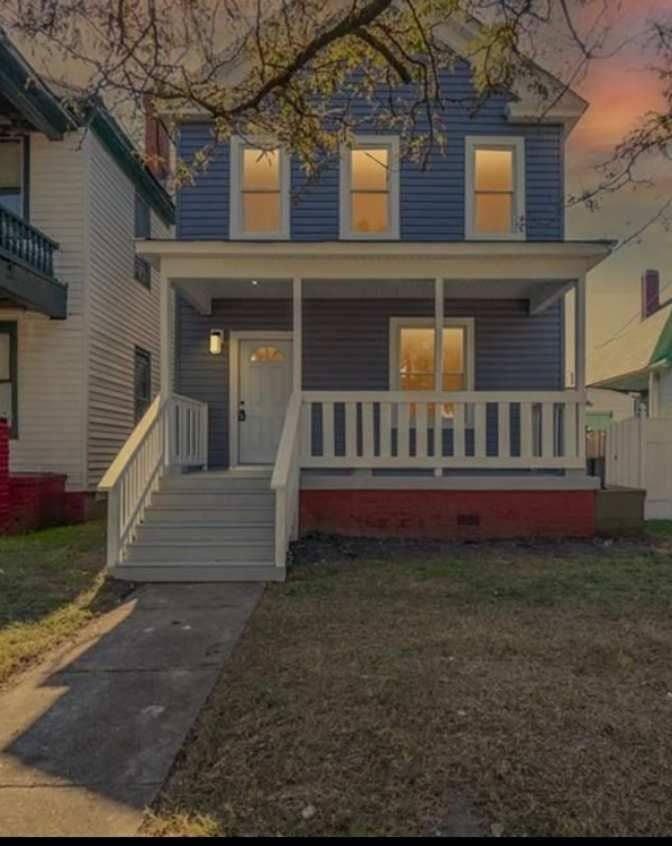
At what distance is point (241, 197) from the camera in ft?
38.0

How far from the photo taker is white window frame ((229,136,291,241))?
37.7 feet

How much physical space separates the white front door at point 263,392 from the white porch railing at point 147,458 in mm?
747

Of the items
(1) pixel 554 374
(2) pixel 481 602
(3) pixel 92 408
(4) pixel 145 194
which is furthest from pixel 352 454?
(4) pixel 145 194

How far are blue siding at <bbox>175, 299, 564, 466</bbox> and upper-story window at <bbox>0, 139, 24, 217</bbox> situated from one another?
3381 millimetres

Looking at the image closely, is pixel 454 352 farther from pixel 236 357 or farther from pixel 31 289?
pixel 31 289

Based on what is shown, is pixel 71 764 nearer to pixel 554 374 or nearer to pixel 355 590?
pixel 355 590

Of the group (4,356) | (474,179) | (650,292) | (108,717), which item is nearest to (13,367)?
(4,356)

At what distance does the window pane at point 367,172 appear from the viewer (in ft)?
38.1

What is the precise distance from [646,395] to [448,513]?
16.4 meters

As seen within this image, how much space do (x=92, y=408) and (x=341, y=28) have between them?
832 centimetres

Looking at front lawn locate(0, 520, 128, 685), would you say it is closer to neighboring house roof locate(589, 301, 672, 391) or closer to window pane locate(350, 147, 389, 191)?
window pane locate(350, 147, 389, 191)

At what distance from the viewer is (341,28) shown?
5.52 m

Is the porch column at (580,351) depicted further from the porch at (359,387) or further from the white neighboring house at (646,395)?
the white neighboring house at (646,395)

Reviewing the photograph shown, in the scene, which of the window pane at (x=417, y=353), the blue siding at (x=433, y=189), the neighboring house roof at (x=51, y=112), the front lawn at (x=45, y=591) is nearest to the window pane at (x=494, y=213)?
the blue siding at (x=433, y=189)
